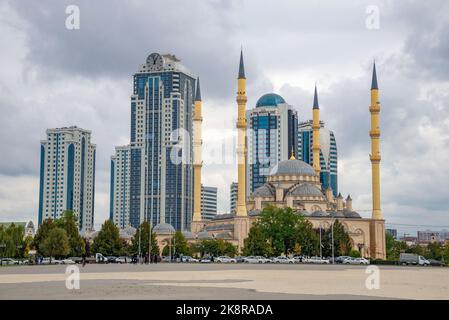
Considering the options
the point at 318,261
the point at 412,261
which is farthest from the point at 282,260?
the point at 412,261

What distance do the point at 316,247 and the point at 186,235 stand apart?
36.7 meters

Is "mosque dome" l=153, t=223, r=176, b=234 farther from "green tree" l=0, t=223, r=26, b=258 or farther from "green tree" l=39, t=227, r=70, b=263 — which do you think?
"green tree" l=39, t=227, r=70, b=263

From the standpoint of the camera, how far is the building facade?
178m

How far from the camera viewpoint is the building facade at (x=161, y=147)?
178250 mm

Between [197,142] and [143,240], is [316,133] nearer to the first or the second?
[197,142]

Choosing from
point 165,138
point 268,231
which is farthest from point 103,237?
point 165,138

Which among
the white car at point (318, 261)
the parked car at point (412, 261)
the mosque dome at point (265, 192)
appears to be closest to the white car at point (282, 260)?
the white car at point (318, 261)

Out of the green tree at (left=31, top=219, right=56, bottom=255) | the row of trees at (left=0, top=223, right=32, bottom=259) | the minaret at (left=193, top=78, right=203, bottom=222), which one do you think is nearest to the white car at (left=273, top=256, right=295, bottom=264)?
the green tree at (left=31, top=219, right=56, bottom=255)

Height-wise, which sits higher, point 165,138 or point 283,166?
point 165,138

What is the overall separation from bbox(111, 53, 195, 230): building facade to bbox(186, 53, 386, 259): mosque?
47.3 m

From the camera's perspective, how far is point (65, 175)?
188 meters

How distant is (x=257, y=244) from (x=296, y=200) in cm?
2876

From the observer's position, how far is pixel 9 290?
77.8ft
